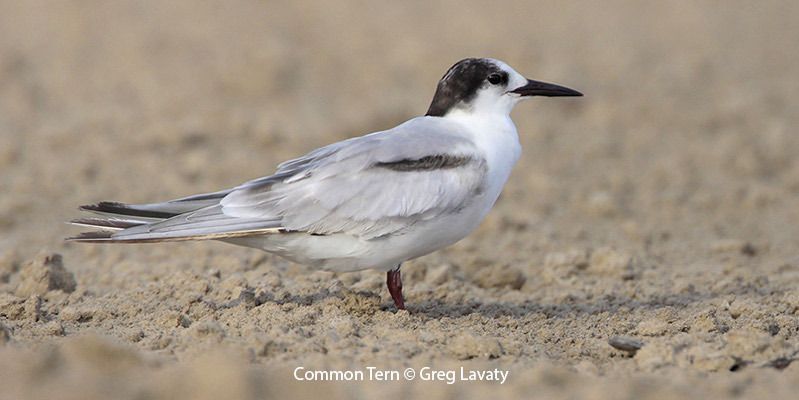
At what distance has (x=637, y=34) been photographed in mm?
13945

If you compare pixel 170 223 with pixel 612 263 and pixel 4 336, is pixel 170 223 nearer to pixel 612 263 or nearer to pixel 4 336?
pixel 4 336

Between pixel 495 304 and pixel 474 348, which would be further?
pixel 495 304

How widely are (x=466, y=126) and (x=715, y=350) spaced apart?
185cm

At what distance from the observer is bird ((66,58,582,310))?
18.0 ft

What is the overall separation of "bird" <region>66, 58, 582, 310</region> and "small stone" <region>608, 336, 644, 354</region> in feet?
3.27

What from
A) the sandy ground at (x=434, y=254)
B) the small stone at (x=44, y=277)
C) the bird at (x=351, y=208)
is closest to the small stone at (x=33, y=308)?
the sandy ground at (x=434, y=254)

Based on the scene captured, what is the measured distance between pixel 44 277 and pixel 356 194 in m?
1.96

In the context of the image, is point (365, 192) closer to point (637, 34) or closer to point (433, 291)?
point (433, 291)

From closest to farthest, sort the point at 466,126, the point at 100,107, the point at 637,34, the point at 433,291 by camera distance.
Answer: the point at 466,126 → the point at 433,291 → the point at 100,107 → the point at 637,34

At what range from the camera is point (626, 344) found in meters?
5.00

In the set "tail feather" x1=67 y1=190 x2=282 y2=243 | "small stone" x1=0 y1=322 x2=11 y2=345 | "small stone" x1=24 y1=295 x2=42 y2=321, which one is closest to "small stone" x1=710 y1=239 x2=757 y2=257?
"tail feather" x1=67 y1=190 x2=282 y2=243

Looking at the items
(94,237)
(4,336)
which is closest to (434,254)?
(94,237)

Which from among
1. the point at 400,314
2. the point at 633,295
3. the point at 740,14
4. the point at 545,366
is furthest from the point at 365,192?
the point at 740,14

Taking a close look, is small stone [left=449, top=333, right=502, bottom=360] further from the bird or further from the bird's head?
the bird's head
